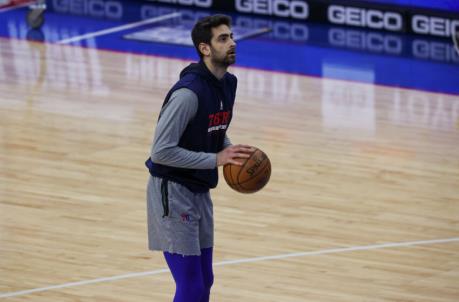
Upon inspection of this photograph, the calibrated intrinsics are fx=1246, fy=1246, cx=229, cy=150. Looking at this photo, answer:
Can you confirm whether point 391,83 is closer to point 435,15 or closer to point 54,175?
point 435,15

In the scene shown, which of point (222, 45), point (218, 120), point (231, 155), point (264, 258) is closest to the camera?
point (231, 155)

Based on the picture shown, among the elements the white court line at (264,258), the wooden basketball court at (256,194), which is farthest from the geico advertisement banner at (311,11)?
the white court line at (264,258)

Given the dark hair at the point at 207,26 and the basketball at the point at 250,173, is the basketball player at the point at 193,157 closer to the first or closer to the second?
the dark hair at the point at 207,26

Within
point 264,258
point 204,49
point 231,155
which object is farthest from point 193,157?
point 264,258

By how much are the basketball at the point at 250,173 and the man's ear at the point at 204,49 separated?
634mm

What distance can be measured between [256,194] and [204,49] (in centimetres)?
434

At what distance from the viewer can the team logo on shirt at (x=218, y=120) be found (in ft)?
22.9

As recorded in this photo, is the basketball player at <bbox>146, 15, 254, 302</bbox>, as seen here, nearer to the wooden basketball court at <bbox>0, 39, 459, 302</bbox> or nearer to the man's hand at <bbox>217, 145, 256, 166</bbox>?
the man's hand at <bbox>217, 145, 256, 166</bbox>

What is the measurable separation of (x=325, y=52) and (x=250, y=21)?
7.54 feet

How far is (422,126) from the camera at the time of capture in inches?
541

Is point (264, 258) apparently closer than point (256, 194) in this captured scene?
Yes

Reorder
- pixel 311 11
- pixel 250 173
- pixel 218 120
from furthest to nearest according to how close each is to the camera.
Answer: pixel 311 11
pixel 250 173
pixel 218 120

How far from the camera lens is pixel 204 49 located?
6934mm

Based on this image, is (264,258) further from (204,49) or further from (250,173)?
(204,49)
